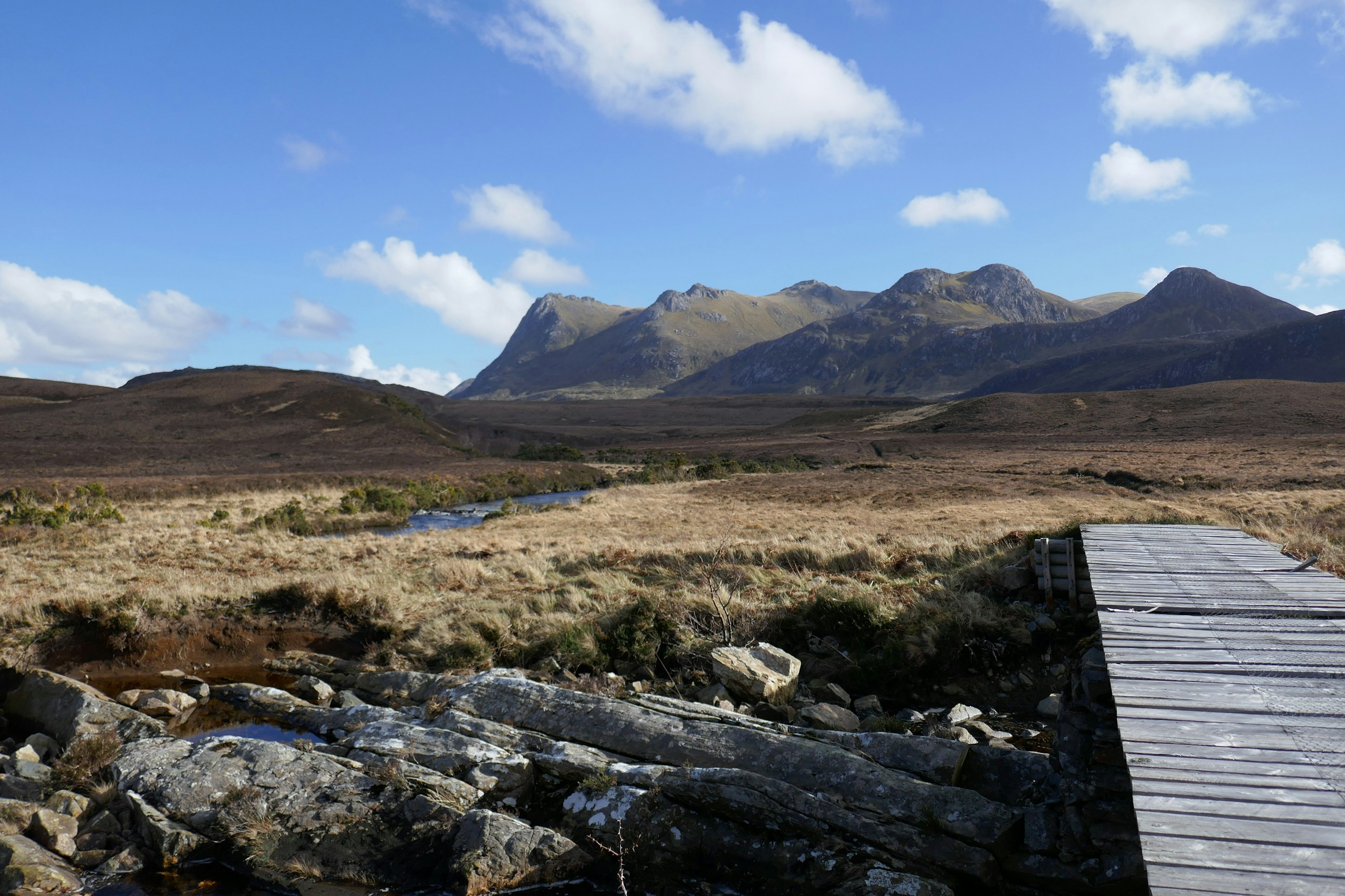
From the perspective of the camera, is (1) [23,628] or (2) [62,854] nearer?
(2) [62,854]

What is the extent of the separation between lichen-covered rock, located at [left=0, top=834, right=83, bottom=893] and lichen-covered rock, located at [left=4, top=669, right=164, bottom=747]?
2.36 m

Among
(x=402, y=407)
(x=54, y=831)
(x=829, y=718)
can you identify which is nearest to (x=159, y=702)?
(x=54, y=831)

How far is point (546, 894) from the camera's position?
6.52 meters

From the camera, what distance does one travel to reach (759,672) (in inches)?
421

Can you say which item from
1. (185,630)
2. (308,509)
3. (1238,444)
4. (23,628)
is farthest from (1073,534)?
(1238,444)

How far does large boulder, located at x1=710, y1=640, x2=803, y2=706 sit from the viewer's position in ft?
34.4

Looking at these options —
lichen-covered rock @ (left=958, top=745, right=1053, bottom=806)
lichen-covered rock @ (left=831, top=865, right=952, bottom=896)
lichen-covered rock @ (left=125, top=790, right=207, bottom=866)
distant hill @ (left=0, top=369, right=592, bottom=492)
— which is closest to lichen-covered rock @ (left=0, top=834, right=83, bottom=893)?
lichen-covered rock @ (left=125, top=790, right=207, bottom=866)

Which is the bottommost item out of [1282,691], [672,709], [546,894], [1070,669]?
[546,894]

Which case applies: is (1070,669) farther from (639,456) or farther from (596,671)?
(639,456)

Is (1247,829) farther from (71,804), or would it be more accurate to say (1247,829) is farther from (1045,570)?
(71,804)

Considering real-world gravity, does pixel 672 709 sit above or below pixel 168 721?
above

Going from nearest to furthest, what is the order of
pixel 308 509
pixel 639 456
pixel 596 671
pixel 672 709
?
pixel 672 709 < pixel 596 671 < pixel 308 509 < pixel 639 456

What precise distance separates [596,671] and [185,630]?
8061 millimetres

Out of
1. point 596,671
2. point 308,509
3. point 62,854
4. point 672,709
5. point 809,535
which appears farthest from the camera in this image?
point 308,509
